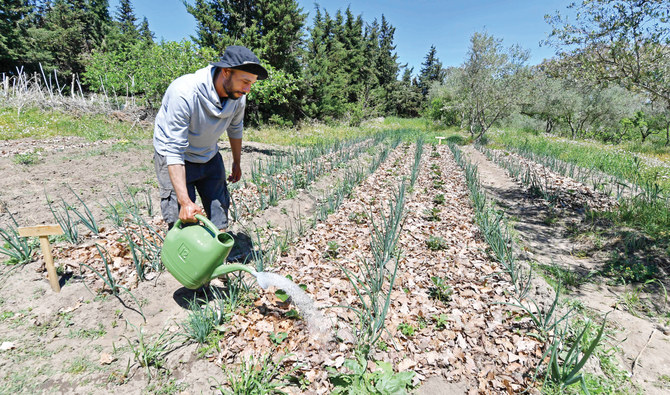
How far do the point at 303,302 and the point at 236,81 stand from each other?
1587 mm

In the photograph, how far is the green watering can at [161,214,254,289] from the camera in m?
1.79

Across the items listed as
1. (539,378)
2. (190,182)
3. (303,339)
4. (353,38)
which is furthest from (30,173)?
(353,38)

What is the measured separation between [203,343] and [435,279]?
1.85 metres

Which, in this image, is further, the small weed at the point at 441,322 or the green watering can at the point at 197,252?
the small weed at the point at 441,322

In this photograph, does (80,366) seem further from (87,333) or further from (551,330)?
(551,330)

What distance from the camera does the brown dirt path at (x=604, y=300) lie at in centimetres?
180

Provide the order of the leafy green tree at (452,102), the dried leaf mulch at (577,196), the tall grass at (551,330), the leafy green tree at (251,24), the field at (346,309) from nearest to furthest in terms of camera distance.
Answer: the tall grass at (551,330) < the field at (346,309) < the dried leaf mulch at (577,196) < the leafy green tree at (251,24) < the leafy green tree at (452,102)

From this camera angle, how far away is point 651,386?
169 cm

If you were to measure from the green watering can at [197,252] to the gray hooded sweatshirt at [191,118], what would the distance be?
463 millimetres

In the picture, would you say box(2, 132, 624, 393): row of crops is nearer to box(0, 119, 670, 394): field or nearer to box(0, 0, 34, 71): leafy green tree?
box(0, 119, 670, 394): field

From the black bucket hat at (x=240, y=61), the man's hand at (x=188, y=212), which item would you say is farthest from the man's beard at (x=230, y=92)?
the man's hand at (x=188, y=212)

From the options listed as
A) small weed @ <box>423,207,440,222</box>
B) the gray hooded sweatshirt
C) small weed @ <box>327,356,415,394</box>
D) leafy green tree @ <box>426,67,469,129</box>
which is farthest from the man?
leafy green tree @ <box>426,67,469,129</box>

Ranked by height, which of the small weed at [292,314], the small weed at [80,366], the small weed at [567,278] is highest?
the small weed at [292,314]

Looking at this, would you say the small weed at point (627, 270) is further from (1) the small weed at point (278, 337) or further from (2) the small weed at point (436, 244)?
(1) the small weed at point (278, 337)
